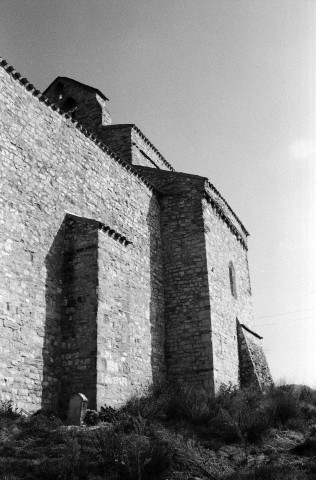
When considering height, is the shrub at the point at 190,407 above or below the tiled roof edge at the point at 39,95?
below

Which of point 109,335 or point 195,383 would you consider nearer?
point 109,335

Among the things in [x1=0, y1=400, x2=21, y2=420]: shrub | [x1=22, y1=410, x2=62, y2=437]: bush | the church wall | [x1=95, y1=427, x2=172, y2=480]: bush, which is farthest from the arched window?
[x1=95, y1=427, x2=172, y2=480]: bush

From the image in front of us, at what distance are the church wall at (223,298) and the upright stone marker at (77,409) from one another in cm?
575

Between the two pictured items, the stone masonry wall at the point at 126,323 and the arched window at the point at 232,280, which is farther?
the arched window at the point at 232,280

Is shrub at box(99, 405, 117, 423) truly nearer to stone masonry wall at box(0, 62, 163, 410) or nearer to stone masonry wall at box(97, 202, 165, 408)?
stone masonry wall at box(97, 202, 165, 408)

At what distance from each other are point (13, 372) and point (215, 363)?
7029mm

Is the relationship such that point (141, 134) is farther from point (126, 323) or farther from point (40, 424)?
point (40, 424)

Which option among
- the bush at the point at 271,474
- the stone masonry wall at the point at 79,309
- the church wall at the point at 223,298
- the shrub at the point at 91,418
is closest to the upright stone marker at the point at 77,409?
the shrub at the point at 91,418

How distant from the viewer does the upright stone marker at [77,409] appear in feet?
→ 34.5

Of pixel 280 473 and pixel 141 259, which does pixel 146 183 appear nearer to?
pixel 141 259

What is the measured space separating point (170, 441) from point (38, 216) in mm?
5953

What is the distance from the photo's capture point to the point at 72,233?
13031 millimetres

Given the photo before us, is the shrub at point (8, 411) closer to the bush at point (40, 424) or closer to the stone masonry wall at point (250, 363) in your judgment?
the bush at point (40, 424)

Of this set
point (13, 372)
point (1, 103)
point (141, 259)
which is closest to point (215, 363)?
point (141, 259)
